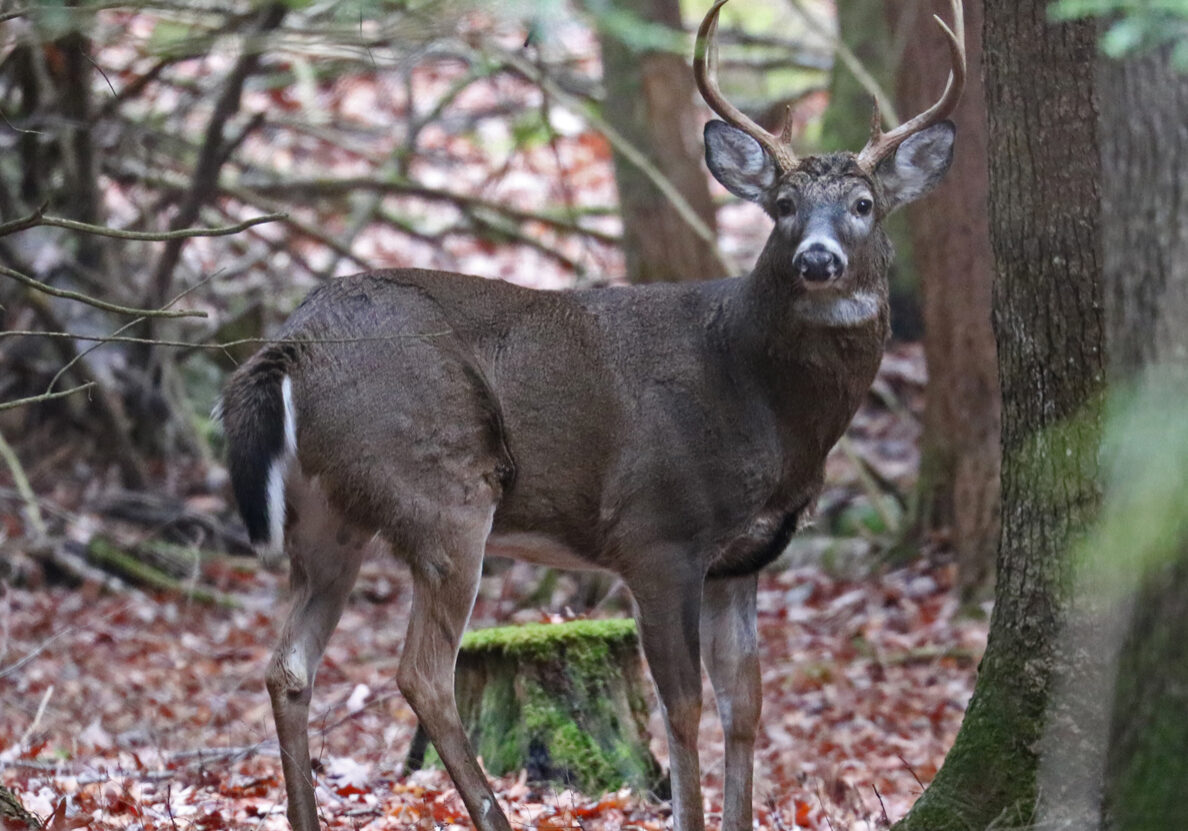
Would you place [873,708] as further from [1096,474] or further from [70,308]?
[70,308]

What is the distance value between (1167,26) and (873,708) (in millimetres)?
5339

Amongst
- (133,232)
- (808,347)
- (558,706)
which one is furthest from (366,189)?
(133,232)

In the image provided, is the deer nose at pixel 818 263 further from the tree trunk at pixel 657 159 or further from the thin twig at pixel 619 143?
the tree trunk at pixel 657 159

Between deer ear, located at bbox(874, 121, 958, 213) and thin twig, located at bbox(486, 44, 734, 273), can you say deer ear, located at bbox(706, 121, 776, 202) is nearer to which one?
deer ear, located at bbox(874, 121, 958, 213)

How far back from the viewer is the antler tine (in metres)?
5.48

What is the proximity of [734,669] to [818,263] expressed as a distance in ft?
5.12

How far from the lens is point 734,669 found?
564 centimetres

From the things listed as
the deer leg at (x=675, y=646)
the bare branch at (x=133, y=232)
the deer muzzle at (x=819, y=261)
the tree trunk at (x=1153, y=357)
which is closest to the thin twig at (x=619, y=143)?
the deer muzzle at (x=819, y=261)

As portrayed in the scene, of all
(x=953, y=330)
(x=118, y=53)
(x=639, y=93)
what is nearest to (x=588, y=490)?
(x=953, y=330)

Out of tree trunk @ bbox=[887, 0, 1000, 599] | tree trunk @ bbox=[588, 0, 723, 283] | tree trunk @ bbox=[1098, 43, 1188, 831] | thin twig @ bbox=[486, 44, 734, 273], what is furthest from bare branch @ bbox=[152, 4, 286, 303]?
tree trunk @ bbox=[1098, 43, 1188, 831]

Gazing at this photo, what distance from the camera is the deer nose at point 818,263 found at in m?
5.13

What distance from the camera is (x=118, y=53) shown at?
48.9 ft

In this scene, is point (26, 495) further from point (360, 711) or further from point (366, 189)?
point (366, 189)

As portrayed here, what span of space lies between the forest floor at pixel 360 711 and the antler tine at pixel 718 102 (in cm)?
230
